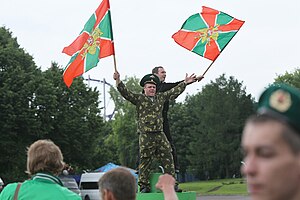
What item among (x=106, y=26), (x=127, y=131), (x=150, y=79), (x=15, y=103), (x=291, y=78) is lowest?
(x=150, y=79)

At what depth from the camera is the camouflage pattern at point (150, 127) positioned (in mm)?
9023

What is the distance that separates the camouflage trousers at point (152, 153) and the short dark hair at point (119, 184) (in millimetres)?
5148

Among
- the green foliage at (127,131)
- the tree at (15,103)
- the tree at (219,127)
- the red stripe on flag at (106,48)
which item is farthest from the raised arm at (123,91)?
the tree at (219,127)

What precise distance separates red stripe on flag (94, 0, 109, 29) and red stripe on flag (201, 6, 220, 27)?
1858 mm

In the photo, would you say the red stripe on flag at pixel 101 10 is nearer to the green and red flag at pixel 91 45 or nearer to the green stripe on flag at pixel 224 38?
the green and red flag at pixel 91 45

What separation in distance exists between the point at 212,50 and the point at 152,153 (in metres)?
2.89

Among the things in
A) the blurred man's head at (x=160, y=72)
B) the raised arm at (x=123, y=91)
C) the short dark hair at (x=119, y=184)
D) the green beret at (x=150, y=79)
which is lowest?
the short dark hair at (x=119, y=184)

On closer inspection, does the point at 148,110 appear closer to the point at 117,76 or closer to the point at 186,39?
the point at 117,76

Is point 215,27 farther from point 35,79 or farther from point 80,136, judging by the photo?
point 80,136

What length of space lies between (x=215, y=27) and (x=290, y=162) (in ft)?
33.4

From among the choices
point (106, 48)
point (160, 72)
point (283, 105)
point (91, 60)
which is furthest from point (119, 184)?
point (91, 60)

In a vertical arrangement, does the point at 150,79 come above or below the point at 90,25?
below

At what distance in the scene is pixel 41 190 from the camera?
16.2ft

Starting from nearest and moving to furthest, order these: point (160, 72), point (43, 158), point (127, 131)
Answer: point (43, 158) < point (160, 72) < point (127, 131)
